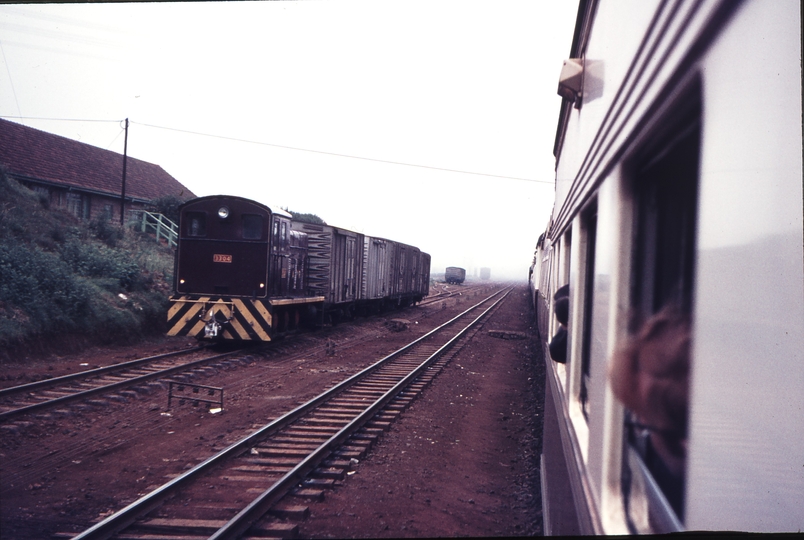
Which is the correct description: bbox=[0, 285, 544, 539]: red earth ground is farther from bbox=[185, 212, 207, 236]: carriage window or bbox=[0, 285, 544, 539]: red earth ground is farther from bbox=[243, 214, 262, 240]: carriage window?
bbox=[185, 212, 207, 236]: carriage window

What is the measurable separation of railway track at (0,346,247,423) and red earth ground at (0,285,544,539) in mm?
257

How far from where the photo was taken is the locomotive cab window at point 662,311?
134cm

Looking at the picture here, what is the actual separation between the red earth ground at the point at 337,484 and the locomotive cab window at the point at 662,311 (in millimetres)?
3188

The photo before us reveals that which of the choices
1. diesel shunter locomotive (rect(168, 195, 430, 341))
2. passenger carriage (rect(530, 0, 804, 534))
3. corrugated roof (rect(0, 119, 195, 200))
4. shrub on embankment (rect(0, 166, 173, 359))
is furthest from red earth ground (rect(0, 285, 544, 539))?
corrugated roof (rect(0, 119, 195, 200))

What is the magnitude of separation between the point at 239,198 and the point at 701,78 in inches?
494

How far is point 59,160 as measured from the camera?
629 inches

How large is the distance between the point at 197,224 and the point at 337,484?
932 centimetres

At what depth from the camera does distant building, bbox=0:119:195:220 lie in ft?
47.8

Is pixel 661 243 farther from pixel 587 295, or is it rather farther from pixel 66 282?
pixel 66 282

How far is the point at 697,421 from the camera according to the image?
1.12 meters

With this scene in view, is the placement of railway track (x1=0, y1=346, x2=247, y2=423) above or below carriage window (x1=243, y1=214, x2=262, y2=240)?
below

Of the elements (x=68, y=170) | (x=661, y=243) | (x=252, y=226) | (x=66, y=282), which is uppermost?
(x=68, y=170)

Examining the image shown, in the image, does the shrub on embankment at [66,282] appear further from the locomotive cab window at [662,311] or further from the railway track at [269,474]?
the locomotive cab window at [662,311]

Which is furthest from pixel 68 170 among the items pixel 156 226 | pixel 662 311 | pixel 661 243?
pixel 662 311
